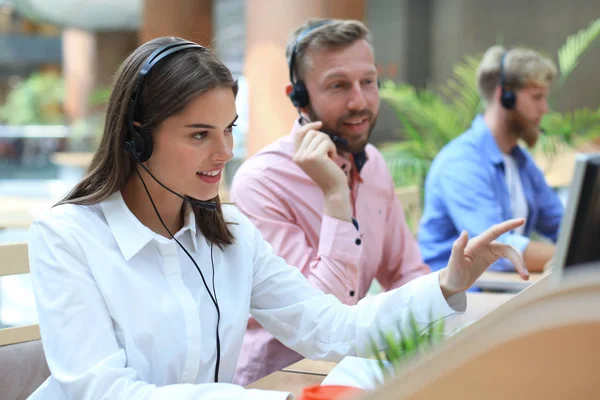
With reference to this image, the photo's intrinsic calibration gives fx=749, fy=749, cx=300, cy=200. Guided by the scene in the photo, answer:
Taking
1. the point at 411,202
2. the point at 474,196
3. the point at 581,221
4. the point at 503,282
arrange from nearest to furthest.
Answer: the point at 581,221, the point at 503,282, the point at 474,196, the point at 411,202

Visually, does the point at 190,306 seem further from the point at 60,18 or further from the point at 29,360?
the point at 60,18

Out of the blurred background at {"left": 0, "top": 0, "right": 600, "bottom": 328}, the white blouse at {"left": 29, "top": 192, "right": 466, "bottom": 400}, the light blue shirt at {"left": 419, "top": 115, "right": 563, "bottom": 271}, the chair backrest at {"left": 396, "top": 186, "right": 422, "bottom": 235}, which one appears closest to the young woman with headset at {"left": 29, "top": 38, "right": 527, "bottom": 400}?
the white blouse at {"left": 29, "top": 192, "right": 466, "bottom": 400}

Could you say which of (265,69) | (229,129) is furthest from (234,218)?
(265,69)

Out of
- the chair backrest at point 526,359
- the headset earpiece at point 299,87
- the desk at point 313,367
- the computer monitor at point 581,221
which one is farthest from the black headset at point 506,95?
the chair backrest at point 526,359

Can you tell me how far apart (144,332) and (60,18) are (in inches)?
473

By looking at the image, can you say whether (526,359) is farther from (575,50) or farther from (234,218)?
(575,50)

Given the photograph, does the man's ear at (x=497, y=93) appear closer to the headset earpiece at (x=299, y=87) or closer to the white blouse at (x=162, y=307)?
the headset earpiece at (x=299, y=87)

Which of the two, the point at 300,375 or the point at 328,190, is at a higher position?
the point at 328,190

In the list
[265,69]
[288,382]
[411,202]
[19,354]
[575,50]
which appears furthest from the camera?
Answer: [265,69]

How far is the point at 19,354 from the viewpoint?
1518mm

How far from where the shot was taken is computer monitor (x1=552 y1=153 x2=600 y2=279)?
0.88 m

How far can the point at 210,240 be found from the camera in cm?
148

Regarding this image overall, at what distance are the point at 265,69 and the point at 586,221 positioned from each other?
3977mm

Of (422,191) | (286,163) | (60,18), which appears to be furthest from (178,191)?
(60,18)
